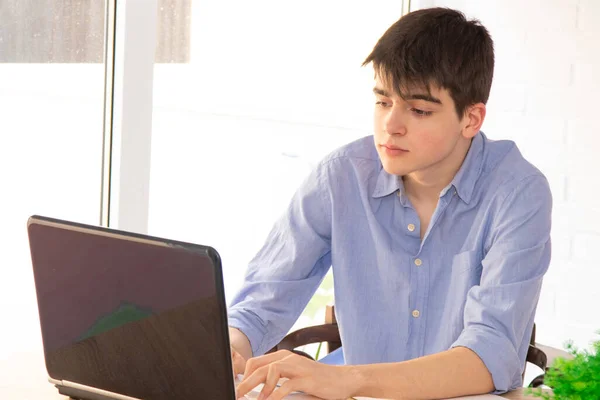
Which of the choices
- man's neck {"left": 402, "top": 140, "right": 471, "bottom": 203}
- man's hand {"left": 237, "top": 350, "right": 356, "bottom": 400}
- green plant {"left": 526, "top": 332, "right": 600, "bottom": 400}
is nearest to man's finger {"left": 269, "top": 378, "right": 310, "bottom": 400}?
man's hand {"left": 237, "top": 350, "right": 356, "bottom": 400}

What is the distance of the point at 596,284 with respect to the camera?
274 cm

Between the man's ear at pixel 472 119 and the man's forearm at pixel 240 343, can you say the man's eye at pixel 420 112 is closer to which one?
the man's ear at pixel 472 119

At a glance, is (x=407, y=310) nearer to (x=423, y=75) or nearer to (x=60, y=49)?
(x=423, y=75)

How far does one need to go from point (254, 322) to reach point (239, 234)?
44.2 inches

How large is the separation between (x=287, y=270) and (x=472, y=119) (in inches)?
17.1

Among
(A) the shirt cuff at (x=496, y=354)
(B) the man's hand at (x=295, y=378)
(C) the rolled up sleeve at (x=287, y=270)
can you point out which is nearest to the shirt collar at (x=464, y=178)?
(C) the rolled up sleeve at (x=287, y=270)

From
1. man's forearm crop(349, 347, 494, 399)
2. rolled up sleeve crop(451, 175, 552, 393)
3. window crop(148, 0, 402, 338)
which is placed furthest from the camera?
window crop(148, 0, 402, 338)

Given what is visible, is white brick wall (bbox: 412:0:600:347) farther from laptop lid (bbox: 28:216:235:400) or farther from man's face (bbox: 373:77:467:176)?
laptop lid (bbox: 28:216:235:400)

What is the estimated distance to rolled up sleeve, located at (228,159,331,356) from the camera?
1580mm

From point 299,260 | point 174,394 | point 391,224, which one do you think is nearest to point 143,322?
point 174,394

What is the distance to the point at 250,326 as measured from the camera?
155cm

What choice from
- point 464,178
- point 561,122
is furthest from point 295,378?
point 561,122

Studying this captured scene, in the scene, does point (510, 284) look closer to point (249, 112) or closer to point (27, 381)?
point (27, 381)

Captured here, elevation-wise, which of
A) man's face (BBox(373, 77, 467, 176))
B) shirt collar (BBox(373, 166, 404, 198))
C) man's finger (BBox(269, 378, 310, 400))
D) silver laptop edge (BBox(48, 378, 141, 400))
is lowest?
silver laptop edge (BBox(48, 378, 141, 400))
